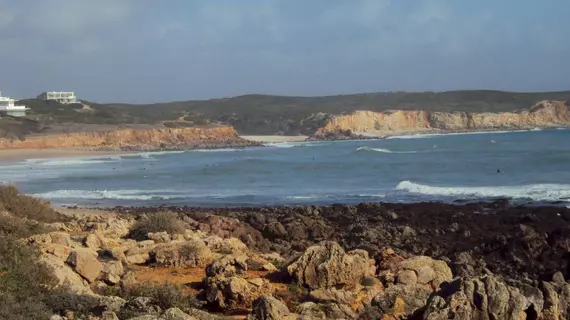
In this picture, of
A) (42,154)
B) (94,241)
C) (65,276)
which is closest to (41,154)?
(42,154)

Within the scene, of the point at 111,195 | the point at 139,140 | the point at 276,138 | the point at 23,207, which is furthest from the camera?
the point at 276,138

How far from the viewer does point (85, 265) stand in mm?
8977

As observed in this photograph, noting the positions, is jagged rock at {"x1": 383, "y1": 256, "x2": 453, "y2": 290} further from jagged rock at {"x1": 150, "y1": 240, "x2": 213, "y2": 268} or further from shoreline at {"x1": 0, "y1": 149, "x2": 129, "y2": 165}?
shoreline at {"x1": 0, "y1": 149, "x2": 129, "y2": 165}

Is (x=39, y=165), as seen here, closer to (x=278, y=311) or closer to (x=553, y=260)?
(x=553, y=260)

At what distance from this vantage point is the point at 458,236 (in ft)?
62.0

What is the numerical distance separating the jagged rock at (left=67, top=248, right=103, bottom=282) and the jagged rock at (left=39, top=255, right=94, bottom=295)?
0.48 feet

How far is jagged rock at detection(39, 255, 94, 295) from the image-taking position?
796cm

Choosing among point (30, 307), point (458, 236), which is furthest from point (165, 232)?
point (458, 236)

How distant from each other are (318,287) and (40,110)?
86296mm

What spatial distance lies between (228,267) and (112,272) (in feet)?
4.81

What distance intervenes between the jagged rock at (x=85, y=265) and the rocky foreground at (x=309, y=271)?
0.01 meters

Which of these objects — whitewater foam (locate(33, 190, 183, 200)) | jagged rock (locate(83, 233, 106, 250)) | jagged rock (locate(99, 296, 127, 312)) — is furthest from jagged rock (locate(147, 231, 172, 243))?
whitewater foam (locate(33, 190, 183, 200))

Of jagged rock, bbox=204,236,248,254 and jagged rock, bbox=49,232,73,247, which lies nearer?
jagged rock, bbox=49,232,73,247

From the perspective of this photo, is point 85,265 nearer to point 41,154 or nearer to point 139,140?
point 41,154
